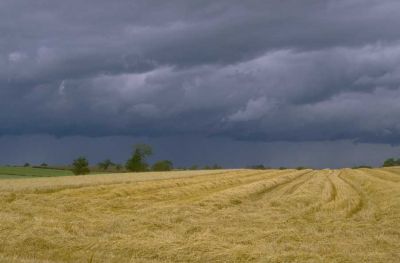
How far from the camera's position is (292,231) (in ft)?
47.7

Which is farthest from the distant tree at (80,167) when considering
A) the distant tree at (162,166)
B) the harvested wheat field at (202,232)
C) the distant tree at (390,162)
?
the distant tree at (390,162)

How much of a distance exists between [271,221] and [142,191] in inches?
652

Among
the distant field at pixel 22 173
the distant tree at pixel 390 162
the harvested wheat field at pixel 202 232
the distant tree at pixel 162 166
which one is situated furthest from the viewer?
the distant tree at pixel 390 162

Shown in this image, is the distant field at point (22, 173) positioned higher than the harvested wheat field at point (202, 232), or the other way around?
the distant field at point (22, 173)

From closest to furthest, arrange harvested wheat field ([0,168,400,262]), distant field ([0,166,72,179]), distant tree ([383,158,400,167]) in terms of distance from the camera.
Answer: harvested wheat field ([0,168,400,262]) < distant field ([0,166,72,179]) < distant tree ([383,158,400,167])

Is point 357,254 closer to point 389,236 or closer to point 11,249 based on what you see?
point 389,236

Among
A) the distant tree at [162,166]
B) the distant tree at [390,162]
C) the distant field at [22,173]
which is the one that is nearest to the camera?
the distant field at [22,173]

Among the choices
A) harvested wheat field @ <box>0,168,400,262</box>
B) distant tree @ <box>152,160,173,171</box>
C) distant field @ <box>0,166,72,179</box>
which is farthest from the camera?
distant tree @ <box>152,160,173,171</box>

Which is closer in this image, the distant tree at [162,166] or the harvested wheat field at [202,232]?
the harvested wheat field at [202,232]

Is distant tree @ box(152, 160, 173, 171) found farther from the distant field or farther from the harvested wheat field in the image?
the harvested wheat field

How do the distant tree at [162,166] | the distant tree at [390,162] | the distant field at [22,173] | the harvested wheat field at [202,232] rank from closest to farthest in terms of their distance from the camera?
the harvested wheat field at [202,232], the distant field at [22,173], the distant tree at [162,166], the distant tree at [390,162]

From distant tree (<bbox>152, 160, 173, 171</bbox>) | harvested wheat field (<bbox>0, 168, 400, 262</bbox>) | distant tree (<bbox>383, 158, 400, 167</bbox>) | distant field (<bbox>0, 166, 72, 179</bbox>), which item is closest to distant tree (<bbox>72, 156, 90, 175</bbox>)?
distant field (<bbox>0, 166, 72, 179</bbox>)

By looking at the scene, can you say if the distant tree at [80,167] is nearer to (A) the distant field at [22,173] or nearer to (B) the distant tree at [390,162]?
(A) the distant field at [22,173]

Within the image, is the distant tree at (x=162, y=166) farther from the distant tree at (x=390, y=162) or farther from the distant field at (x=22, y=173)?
the distant tree at (x=390, y=162)
